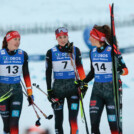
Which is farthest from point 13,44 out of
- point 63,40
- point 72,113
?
point 72,113

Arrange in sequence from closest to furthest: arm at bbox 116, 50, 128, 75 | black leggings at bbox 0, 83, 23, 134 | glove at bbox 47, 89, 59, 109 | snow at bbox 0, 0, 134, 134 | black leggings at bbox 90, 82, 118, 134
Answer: arm at bbox 116, 50, 128, 75, black leggings at bbox 90, 82, 118, 134, black leggings at bbox 0, 83, 23, 134, glove at bbox 47, 89, 59, 109, snow at bbox 0, 0, 134, 134

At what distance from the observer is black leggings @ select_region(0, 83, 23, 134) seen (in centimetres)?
425

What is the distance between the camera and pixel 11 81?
4.32 metres

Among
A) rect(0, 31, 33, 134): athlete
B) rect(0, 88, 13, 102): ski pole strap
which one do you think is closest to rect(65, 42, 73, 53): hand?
rect(0, 31, 33, 134): athlete

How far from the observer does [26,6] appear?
33.7m

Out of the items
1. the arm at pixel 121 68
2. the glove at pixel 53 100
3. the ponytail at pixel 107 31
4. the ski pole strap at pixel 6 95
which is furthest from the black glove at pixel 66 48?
the ski pole strap at pixel 6 95

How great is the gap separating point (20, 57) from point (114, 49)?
148 cm

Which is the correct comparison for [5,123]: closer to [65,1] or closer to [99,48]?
[99,48]

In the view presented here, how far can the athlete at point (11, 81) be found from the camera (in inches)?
168

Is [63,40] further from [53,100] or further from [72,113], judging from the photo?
[72,113]

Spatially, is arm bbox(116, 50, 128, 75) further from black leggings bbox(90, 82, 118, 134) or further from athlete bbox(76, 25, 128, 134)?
black leggings bbox(90, 82, 118, 134)

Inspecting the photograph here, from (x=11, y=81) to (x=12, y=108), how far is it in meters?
0.41

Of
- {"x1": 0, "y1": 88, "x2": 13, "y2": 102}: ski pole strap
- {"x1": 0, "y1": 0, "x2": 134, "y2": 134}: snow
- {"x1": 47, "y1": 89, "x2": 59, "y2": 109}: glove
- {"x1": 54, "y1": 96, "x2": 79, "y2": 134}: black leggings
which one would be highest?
{"x1": 0, "y1": 0, "x2": 134, "y2": 134}: snow

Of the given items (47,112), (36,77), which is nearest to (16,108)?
(47,112)
